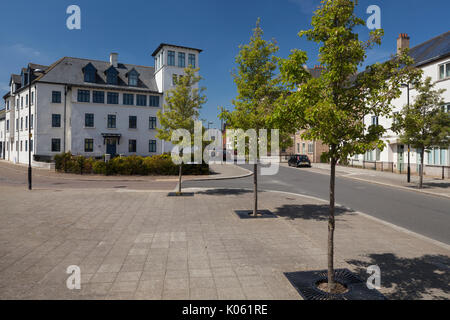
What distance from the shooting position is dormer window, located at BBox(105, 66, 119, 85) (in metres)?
38.7

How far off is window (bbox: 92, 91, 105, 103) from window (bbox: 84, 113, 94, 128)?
1927 mm

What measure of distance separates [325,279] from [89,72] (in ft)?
132

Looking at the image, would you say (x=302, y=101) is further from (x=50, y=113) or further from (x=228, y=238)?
(x=50, y=113)

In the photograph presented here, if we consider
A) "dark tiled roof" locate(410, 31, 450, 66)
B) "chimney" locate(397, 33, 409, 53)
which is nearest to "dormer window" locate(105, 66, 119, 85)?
"dark tiled roof" locate(410, 31, 450, 66)

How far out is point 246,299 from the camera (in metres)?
4.55

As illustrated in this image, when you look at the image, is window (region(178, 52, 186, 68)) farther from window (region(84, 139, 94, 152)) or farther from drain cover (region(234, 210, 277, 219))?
drain cover (region(234, 210, 277, 219))

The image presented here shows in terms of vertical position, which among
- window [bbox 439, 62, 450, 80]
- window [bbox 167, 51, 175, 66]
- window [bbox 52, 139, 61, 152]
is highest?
window [bbox 167, 51, 175, 66]

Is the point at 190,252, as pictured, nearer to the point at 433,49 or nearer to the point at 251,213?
the point at 251,213

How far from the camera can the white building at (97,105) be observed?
1438 inches

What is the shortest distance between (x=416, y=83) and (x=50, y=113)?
40590 mm

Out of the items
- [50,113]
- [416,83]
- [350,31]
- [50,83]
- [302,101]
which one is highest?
[50,83]

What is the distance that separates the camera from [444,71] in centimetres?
2358

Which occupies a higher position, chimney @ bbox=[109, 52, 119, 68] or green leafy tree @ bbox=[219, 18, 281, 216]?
chimney @ bbox=[109, 52, 119, 68]
